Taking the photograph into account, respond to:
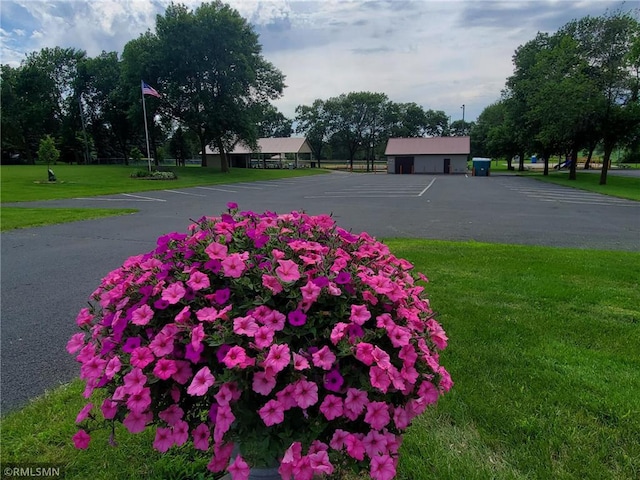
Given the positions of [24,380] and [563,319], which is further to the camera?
[563,319]

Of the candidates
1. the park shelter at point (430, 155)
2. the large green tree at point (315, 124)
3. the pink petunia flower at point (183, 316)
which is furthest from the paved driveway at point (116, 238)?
the large green tree at point (315, 124)

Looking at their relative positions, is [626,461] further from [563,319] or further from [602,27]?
[602,27]

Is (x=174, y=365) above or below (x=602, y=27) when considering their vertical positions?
below

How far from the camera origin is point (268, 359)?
1.34m

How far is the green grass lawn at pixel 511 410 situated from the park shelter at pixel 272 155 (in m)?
57.0

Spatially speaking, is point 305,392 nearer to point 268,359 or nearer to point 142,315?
point 268,359

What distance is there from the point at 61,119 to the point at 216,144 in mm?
28508

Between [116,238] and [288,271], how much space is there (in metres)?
7.68

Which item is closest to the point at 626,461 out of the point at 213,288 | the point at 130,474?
the point at 213,288

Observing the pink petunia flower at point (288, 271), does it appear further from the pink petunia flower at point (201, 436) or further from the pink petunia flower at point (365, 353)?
the pink petunia flower at point (201, 436)

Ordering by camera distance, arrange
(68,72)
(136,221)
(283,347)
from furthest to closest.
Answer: (68,72) → (136,221) → (283,347)

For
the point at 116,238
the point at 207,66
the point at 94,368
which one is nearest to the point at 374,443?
the point at 94,368

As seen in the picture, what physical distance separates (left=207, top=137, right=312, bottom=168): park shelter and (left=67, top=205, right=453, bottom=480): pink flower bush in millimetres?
58448

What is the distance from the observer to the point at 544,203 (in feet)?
50.8
